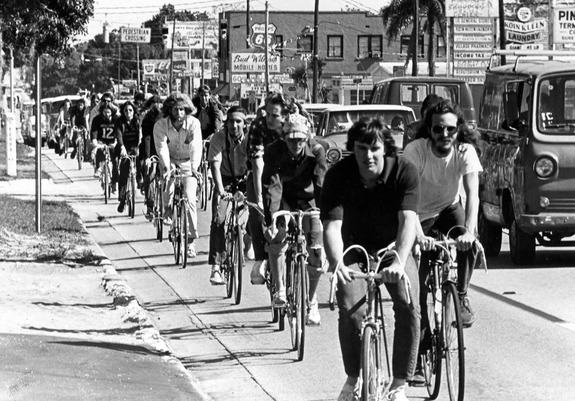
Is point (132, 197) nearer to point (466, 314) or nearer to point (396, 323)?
point (466, 314)

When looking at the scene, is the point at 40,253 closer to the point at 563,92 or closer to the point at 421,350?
the point at 563,92

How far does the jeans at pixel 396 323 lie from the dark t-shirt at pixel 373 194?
10.9 inches

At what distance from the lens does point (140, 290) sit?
14.1m

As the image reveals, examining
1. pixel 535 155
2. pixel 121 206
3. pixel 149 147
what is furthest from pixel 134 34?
pixel 535 155

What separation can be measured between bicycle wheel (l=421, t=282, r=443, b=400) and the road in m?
0.41

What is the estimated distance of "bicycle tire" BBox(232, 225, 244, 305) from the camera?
1259cm

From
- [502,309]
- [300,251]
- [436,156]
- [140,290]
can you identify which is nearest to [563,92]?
[502,309]

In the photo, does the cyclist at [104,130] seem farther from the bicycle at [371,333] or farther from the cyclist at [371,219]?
the bicycle at [371,333]

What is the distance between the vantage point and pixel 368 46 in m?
102

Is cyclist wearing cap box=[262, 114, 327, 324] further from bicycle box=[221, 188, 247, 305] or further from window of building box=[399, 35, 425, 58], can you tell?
window of building box=[399, 35, 425, 58]

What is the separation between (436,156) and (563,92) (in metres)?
7.04

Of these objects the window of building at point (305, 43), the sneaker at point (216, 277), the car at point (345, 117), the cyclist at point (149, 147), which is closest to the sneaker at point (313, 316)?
the sneaker at point (216, 277)

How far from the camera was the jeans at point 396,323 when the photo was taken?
7309 mm

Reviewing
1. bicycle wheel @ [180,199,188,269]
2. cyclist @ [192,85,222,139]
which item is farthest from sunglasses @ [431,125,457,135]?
cyclist @ [192,85,222,139]
